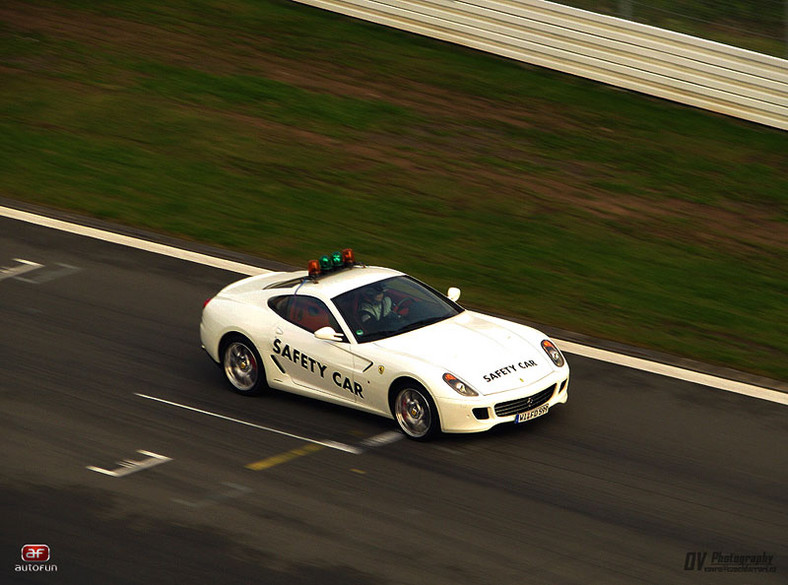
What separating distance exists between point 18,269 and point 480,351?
7.98m

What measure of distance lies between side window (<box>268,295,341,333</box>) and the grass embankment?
3.79m

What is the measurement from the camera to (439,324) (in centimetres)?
1228

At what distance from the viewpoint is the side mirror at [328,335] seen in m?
12.0

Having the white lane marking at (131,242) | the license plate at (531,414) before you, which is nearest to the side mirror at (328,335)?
the license plate at (531,414)

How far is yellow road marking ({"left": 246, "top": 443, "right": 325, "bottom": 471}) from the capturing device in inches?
441

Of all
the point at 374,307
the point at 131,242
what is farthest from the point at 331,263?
the point at 131,242

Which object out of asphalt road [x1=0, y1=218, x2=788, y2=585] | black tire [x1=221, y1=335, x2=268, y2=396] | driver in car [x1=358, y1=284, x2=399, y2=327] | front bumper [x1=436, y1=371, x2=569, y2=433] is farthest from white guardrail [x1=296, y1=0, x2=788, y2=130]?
black tire [x1=221, y1=335, x2=268, y2=396]

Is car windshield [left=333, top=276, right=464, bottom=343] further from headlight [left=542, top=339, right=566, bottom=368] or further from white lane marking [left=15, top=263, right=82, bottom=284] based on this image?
white lane marking [left=15, top=263, right=82, bottom=284]

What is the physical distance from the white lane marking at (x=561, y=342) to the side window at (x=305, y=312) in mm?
3421

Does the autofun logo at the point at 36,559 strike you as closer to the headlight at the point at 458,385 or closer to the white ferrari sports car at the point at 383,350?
the white ferrari sports car at the point at 383,350

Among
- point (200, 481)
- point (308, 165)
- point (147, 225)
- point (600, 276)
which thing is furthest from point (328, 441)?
point (308, 165)

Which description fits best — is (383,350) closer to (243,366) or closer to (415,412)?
(415,412)

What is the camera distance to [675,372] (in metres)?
13.7

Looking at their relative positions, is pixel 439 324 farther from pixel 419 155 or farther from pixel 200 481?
pixel 419 155
